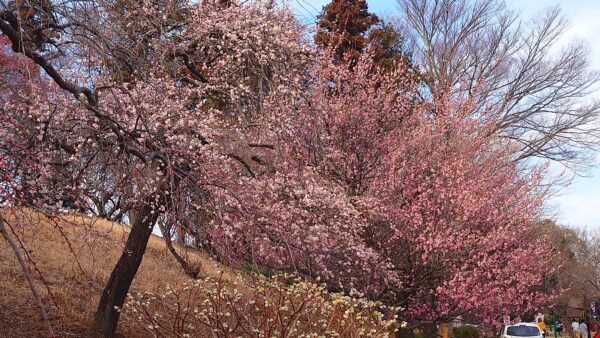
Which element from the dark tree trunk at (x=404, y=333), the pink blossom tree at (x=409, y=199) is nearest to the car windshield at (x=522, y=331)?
the pink blossom tree at (x=409, y=199)

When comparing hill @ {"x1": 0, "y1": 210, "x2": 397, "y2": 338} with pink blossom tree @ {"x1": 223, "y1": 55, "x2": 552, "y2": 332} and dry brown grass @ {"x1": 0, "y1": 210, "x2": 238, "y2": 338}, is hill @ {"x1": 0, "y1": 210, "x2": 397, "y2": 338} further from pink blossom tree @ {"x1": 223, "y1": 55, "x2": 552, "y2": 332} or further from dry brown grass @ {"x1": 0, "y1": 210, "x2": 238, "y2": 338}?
pink blossom tree @ {"x1": 223, "y1": 55, "x2": 552, "y2": 332}

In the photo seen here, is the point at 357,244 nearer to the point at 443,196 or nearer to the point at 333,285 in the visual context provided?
the point at 333,285

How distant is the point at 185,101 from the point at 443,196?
611 centimetres

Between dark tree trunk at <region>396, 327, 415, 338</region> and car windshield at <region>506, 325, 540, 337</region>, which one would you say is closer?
dark tree trunk at <region>396, 327, 415, 338</region>

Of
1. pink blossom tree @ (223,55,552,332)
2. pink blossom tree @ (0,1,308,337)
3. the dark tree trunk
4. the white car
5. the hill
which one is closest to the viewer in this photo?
pink blossom tree @ (0,1,308,337)

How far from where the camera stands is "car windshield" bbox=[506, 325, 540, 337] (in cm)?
1734

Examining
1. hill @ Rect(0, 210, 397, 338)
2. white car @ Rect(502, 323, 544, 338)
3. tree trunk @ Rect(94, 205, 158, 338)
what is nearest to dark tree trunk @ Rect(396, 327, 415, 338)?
hill @ Rect(0, 210, 397, 338)

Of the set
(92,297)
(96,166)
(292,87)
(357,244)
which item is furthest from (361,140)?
(96,166)

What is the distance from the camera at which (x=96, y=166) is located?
6441 millimetres

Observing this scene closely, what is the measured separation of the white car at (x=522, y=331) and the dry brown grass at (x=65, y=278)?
30.1ft

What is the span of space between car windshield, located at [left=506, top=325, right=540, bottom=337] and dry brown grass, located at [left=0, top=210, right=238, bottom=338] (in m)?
9.22

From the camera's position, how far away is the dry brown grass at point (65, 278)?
845 centimetres

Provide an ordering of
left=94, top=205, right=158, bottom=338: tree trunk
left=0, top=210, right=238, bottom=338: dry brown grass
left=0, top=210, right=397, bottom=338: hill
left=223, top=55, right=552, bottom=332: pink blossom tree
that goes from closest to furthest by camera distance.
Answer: left=0, top=210, right=397, bottom=338: hill → left=0, top=210, right=238, bottom=338: dry brown grass → left=94, top=205, right=158, bottom=338: tree trunk → left=223, top=55, right=552, bottom=332: pink blossom tree

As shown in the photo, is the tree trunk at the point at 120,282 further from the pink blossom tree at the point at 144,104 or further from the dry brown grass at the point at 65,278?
the dry brown grass at the point at 65,278
